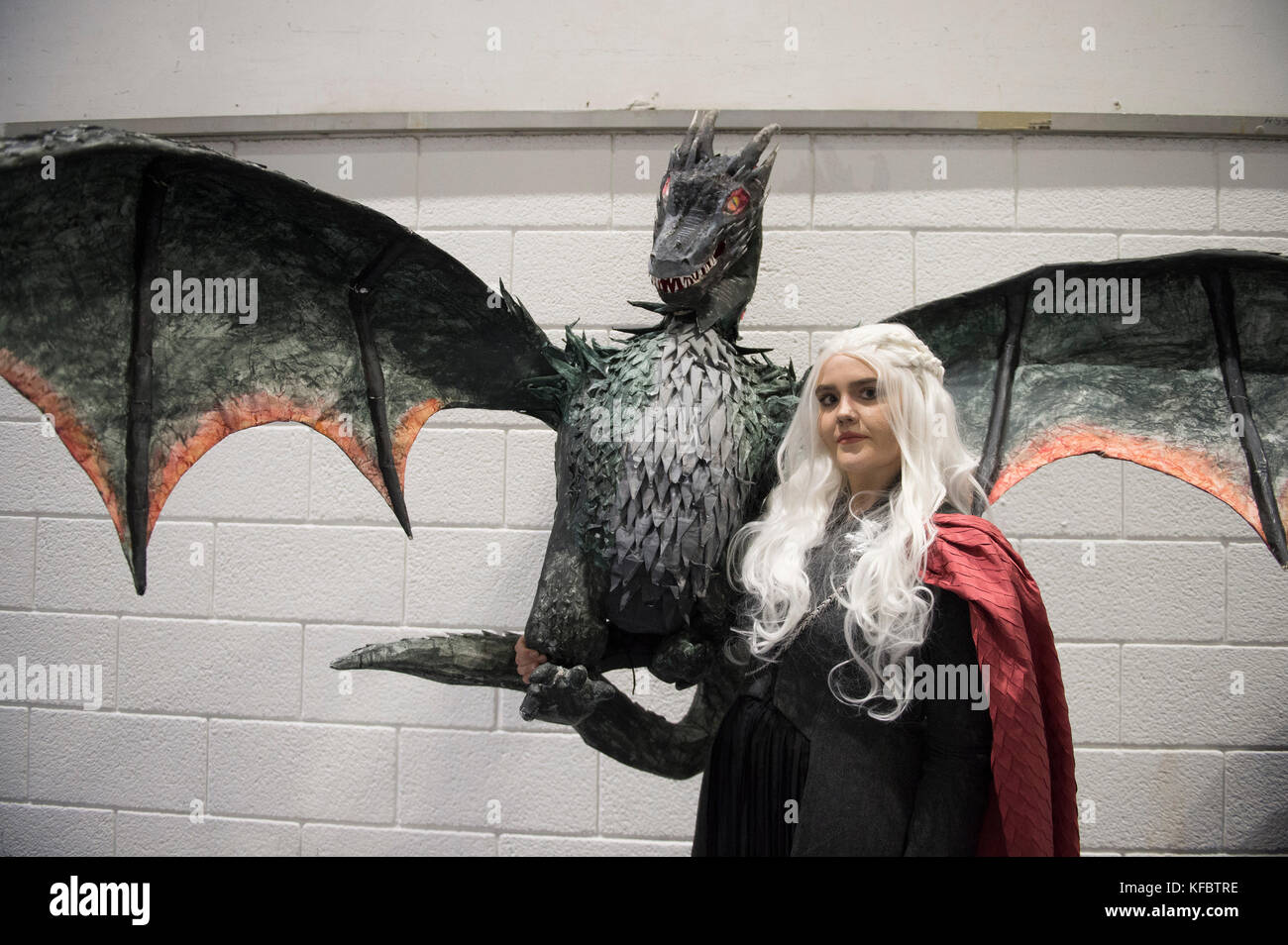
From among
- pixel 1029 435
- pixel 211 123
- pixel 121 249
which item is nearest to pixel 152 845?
pixel 121 249

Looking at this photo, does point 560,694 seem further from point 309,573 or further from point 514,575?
point 309,573

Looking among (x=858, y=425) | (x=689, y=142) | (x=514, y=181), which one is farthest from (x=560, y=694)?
(x=514, y=181)

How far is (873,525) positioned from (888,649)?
13 cm

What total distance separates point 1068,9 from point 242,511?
1991 mm

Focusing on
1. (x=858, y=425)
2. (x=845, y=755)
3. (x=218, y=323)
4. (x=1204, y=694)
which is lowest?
(x=1204, y=694)

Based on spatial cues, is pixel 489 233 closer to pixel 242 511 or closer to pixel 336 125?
pixel 336 125

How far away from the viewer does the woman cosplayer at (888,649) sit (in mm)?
762

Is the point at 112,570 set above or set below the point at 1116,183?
below

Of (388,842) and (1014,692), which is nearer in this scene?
(1014,692)

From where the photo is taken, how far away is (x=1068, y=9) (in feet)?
5.40

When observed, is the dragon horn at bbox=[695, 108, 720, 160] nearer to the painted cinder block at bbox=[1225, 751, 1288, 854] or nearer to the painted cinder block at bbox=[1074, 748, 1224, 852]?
the painted cinder block at bbox=[1074, 748, 1224, 852]

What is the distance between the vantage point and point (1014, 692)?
2.44 ft

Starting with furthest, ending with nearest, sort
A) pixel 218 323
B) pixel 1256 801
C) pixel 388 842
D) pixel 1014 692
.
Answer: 1. pixel 388 842
2. pixel 1256 801
3. pixel 218 323
4. pixel 1014 692

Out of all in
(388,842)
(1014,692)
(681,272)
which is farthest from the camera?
(388,842)
